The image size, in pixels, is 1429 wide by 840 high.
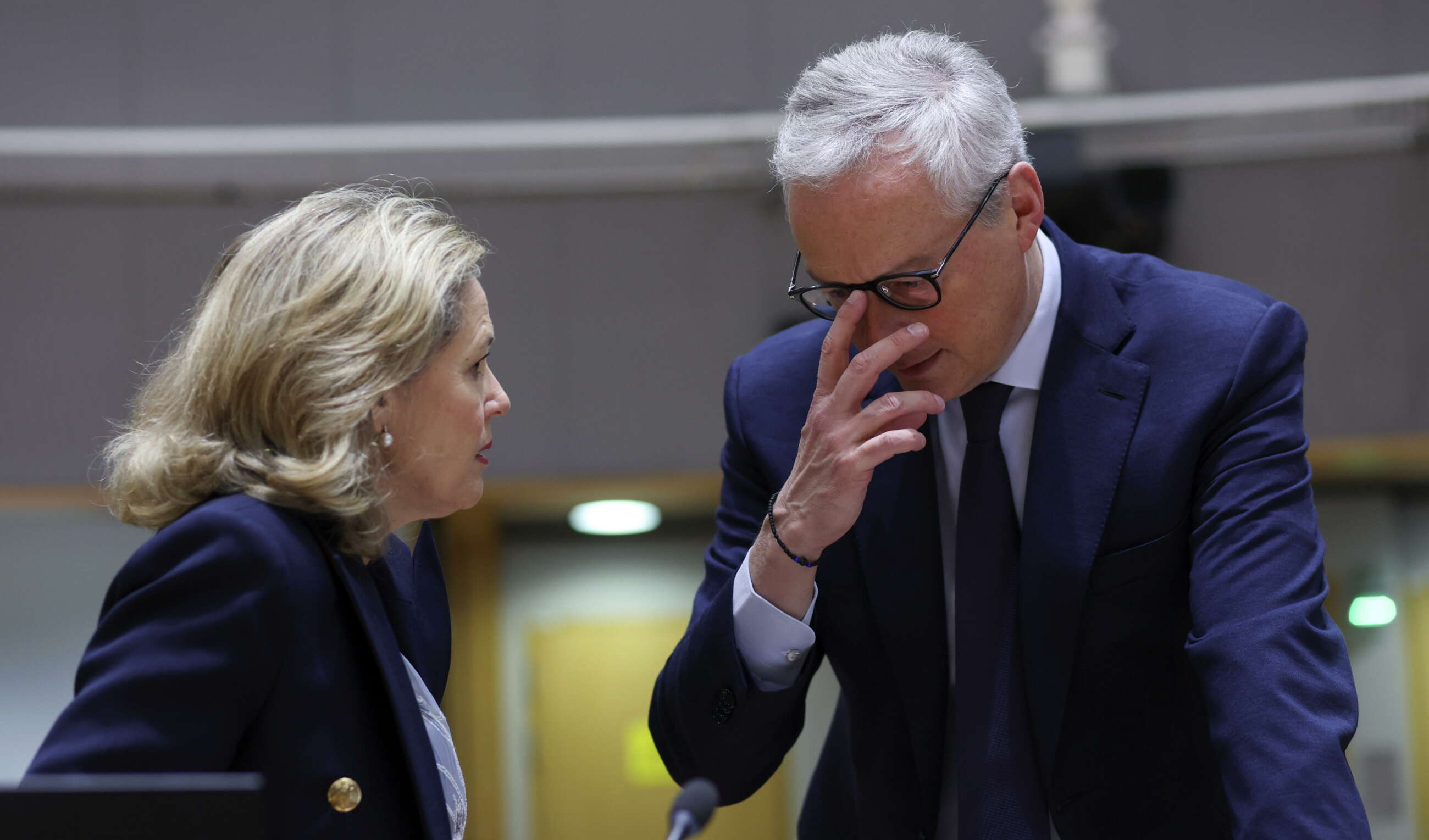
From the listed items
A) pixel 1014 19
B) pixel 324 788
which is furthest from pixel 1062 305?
pixel 1014 19

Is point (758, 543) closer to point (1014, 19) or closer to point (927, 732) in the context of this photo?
point (927, 732)

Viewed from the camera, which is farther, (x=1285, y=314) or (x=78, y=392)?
(x=78, y=392)

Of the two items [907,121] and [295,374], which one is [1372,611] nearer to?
[907,121]

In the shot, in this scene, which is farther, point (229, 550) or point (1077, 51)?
point (1077, 51)

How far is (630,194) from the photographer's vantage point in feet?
18.0

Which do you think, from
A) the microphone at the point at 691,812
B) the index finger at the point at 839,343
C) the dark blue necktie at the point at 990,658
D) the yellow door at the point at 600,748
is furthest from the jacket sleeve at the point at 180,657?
the yellow door at the point at 600,748

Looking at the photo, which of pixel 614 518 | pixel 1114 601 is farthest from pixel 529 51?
pixel 1114 601

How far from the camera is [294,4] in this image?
5664 mm

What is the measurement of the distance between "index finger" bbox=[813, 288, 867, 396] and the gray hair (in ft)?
0.47

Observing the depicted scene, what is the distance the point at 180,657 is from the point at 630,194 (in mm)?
4321

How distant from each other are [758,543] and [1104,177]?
3.88 metres

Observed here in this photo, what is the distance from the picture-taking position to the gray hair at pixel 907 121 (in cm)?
174

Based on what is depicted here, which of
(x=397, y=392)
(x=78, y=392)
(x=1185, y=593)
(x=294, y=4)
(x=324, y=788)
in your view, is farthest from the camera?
(x=294, y=4)

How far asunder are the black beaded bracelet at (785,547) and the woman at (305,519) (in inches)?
14.0
